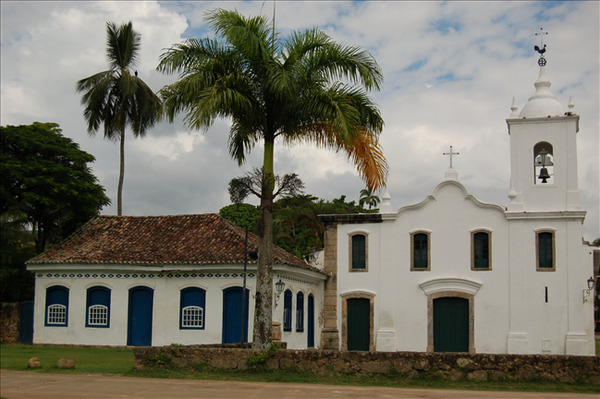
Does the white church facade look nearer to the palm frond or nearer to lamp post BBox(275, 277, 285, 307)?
lamp post BBox(275, 277, 285, 307)

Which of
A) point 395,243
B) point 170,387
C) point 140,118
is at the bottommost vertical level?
point 170,387

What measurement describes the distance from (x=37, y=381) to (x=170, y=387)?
2.84 m

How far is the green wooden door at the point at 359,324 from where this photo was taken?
2597cm

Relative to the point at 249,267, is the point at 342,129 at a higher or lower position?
higher

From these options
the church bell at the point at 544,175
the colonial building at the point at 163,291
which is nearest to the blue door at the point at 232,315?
the colonial building at the point at 163,291

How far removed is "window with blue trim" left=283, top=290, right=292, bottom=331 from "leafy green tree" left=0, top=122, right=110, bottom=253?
9985 millimetres

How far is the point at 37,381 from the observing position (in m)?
14.1

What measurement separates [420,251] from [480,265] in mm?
2179

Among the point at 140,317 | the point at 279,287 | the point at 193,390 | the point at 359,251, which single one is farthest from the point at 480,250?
the point at 193,390

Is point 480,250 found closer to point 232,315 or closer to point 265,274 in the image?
point 232,315

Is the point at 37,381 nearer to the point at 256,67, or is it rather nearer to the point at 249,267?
the point at 256,67

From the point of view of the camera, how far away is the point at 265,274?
1598 cm

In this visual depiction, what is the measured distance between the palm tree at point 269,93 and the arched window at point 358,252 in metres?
10.1

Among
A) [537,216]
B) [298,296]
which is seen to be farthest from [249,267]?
[537,216]
